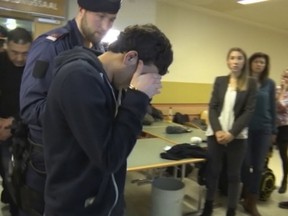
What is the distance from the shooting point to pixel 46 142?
2.87ft

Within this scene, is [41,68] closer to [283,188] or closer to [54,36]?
[54,36]

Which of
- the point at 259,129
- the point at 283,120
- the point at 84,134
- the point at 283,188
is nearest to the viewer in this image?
the point at 84,134

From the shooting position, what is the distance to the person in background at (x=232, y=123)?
268 cm

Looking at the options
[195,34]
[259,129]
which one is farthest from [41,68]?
[195,34]

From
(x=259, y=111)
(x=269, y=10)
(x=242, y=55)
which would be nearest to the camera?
(x=242, y=55)

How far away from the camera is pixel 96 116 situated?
0.78 m

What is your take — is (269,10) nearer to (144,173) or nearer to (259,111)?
(259,111)

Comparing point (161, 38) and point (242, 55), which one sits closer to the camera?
point (161, 38)

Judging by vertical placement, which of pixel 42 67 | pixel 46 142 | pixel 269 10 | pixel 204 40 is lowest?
pixel 46 142

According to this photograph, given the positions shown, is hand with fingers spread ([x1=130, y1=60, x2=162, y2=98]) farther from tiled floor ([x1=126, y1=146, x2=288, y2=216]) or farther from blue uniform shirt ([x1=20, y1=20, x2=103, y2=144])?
tiled floor ([x1=126, y1=146, x2=288, y2=216])

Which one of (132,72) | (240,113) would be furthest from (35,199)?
(240,113)

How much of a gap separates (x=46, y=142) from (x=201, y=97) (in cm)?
559

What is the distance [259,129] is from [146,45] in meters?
2.43

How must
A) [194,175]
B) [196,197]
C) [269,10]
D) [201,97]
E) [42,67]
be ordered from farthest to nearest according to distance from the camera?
1. [201,97]
2. [269,10]
3. [194,175]
4. [196,197]
5. [42,67]
